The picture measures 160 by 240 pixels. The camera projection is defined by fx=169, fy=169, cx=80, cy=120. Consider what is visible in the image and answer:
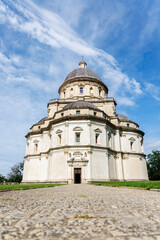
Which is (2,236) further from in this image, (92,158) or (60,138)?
(60,138)

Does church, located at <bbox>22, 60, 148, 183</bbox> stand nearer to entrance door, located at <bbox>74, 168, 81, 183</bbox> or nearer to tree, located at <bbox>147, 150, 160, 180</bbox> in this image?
entrance door, located at <bbox>74, 168, 81, 183</bbox>

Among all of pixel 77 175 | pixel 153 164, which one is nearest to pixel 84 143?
pixel 77 175

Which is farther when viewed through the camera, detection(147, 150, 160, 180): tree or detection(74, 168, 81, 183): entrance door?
detection(147, 150, 160, 180): tree

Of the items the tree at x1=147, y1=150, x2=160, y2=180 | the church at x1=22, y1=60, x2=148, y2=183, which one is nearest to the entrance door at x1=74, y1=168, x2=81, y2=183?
the church at x1=22, y1=60, x2=148, y2=183

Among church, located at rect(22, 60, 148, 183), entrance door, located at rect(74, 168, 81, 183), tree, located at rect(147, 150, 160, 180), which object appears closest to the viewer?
entrance door, located at rect(74, 168, 81, 183)

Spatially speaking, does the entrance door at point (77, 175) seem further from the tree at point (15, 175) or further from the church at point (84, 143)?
the tree at point (15, 175)

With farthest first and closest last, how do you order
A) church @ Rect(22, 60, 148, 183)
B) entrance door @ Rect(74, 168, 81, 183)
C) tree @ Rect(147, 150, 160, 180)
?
tree @ Rect(147, 150, 160, 180)
church @ Rect(22, 60, 148, 183)
entrance door @ Rect(74, 168, 81, 183)

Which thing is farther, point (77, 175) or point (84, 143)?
point (84, 143)

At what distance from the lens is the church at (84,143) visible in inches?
1029

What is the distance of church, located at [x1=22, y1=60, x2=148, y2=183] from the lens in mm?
26125

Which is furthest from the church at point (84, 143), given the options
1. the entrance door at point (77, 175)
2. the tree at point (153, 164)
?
the tree at point (153, 164)

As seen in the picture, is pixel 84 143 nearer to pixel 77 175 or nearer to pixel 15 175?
pixel 77 175

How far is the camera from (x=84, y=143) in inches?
1056

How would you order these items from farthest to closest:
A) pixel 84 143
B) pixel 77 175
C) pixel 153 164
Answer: pixel 153 164, pixel 84 143, pixel 77 175
